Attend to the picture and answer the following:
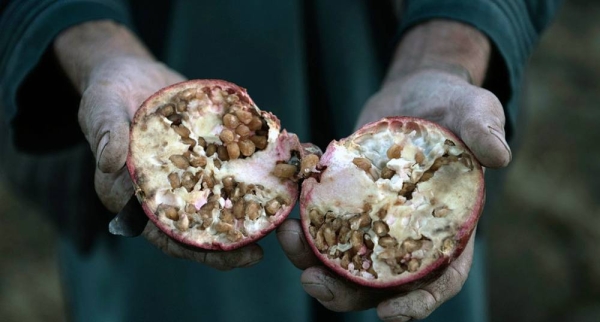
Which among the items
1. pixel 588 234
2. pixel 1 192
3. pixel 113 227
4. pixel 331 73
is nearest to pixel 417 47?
pixel 331 73

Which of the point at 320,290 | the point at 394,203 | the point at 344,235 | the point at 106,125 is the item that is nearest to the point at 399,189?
the point at 394,203

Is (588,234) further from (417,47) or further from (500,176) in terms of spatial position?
(417,47)

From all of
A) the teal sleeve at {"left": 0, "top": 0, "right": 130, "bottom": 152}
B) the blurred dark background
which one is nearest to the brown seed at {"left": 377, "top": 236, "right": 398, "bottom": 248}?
the teal sleeve at {"left": 0, "top": 0, "right": 130, "bottom": 152}

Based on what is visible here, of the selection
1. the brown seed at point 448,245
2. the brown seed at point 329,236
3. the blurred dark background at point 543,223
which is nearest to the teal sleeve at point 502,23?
the brown seed at point 448,245

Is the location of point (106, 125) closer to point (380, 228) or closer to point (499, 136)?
point (380, 228)

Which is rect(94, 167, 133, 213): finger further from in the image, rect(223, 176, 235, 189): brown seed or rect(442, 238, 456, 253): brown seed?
rect(442, 238, 456, 253): brown seed

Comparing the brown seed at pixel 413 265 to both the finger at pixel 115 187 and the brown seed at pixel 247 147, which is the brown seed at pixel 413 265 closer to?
the brown seed at pixel 247 147
